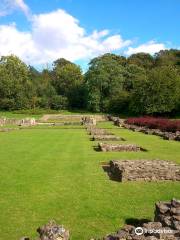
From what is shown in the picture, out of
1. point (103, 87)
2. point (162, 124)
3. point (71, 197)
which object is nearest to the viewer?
point (71, 197)

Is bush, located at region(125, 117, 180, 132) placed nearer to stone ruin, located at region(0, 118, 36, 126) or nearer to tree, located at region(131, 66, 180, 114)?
stone ruin, located at region(0, 118, 36, 126)

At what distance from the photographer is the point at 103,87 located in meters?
89.4

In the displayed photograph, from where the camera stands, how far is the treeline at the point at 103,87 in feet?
228

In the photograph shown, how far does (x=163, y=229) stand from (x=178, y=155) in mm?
14444

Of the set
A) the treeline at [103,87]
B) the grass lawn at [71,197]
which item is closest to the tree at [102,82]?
the treeline at [103,87]

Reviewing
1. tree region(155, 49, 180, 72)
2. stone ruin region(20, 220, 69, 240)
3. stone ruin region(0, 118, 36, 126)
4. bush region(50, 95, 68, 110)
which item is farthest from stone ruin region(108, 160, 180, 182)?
tree region(155, 49, 180, 72)

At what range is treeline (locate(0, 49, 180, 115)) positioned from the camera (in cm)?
6950

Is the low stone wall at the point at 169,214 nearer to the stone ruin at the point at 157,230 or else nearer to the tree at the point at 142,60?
the stone ruin at the point at 157,230

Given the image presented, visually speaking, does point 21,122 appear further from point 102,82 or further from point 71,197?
point 71,197

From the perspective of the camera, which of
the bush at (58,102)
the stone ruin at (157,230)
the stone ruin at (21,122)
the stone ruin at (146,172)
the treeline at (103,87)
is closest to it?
the stone ruin at (157,230)

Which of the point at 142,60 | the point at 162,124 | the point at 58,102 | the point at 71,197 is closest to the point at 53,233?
the point at 71,197

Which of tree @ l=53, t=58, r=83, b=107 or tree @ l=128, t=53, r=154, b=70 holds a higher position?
tree @ l=128, t=53, r=154, b=70

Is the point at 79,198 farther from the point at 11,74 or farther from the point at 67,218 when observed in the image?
the point at 11,74

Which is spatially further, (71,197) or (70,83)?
(70,83)
